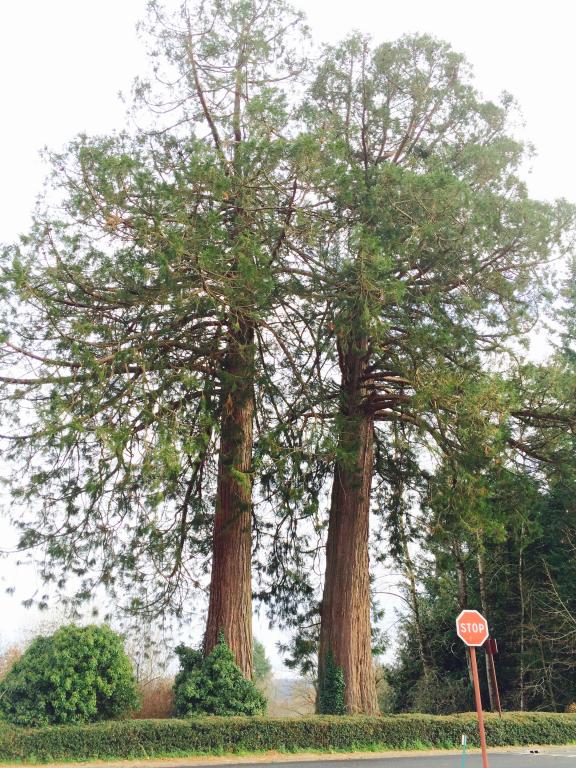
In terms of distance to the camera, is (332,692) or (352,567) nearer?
(332,692)

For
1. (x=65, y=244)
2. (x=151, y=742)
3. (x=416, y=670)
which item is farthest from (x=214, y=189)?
(x=416, y=670)

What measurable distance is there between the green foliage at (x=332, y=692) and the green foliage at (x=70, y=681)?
12.5ft

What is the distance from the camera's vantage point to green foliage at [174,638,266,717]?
14.3 metres

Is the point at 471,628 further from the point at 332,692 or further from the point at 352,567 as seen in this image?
the point at 352,567

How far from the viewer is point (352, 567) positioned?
651 inches

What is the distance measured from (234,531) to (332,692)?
3636 mm

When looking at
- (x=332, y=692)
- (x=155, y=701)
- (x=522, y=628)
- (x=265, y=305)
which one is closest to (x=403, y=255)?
(x=265, y=305)

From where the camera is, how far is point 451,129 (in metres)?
17.2

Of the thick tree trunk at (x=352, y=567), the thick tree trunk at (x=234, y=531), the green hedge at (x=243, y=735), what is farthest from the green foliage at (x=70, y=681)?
the thick tree trunk at (x=352, y=567)

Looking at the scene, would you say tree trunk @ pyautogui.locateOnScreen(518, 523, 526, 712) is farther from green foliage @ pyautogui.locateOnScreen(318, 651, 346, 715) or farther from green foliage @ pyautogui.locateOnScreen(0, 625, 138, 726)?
green foliage @ pyautogui.locateOnScreen(0, 625, 138, 726)

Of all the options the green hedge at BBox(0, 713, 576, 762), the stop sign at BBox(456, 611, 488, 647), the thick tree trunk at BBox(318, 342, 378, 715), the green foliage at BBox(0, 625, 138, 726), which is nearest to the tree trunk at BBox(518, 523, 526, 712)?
the green hedge at BBox(0, 713, 576, 762)

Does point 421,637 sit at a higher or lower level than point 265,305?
lower

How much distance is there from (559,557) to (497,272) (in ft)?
38.0

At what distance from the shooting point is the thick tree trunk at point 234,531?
49.4 feet
